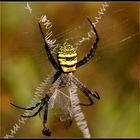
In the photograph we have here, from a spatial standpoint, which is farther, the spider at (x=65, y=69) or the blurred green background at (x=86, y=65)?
the blurred green background at (x=86, y=65)

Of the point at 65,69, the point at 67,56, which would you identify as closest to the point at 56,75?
the point at 65,69

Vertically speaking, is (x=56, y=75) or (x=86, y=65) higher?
(x=56, y=75)

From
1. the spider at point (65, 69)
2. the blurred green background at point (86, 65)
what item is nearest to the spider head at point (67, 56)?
the spider at point (65, 69)

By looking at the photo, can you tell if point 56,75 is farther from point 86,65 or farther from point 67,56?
point 67,56

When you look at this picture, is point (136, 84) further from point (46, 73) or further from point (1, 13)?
point (1, 13)

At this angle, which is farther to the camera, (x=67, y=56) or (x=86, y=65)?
(x=86, y=65)

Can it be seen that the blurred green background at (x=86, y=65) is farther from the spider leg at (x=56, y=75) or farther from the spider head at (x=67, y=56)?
the spider head at (x=67, y=56)
